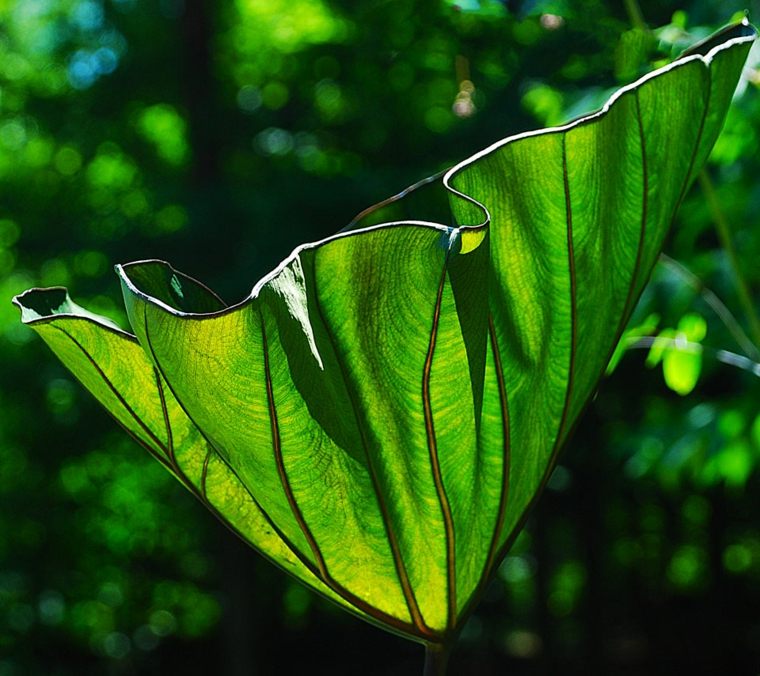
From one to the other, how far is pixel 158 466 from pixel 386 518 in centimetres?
748

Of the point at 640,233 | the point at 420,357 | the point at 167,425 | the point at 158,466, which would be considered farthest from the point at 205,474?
the point at 158,466

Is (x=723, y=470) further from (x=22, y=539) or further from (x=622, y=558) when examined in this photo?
(x=622, y=558)

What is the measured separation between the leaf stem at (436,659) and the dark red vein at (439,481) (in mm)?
13

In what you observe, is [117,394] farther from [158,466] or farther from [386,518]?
[158,466]

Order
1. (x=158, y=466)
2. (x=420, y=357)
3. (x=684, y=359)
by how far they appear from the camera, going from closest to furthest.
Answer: (x=420, y=357) < (x=684, y=359) < (x=158, y=466)

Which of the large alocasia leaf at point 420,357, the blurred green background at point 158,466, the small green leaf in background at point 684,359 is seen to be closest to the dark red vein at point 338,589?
the large alocasia leaf at point 420,357

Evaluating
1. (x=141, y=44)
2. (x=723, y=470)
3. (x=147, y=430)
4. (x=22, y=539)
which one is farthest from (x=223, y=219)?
(x=147, y=430)

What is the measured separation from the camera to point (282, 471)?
0.44 m

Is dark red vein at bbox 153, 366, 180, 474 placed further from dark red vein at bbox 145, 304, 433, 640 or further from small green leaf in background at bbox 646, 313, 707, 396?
small green leaf in background at bbox 646, 313, 707, 396

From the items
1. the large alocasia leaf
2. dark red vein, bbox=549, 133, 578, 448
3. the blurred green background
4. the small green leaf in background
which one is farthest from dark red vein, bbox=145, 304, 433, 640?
the blurred green background

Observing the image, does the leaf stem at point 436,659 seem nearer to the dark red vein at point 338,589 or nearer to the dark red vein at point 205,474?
the dark red vein at point 338,589

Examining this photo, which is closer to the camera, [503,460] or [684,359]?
[503,460]

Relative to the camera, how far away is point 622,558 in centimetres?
933

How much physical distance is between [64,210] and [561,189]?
738cm
